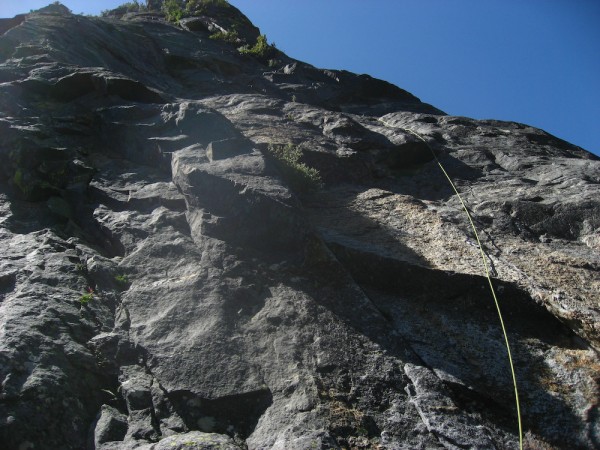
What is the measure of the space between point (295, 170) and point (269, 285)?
148 inches

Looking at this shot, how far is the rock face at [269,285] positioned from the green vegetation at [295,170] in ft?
0.16

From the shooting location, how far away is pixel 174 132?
9797 mm

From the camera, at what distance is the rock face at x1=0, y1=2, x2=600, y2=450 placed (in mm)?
4844

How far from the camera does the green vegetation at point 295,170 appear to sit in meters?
9.69

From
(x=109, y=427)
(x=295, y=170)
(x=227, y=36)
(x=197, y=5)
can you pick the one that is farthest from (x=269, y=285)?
(x=197, y=5)

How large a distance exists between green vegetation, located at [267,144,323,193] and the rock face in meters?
0.05

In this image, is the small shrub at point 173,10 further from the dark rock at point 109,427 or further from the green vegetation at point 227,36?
the dark rock at point 109,427

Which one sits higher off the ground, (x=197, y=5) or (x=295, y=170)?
(x=197, y=5)

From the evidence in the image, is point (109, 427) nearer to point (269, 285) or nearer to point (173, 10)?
point (269, 285)

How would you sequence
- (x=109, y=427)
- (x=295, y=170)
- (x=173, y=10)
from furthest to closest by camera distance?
(x=173, y=10), (x=295, y=170), (x=109, y=427)

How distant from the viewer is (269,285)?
21.4 ft

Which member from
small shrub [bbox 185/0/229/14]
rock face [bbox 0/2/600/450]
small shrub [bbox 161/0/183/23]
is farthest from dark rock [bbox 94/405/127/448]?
small shrub [bbox 185/0/229/14]

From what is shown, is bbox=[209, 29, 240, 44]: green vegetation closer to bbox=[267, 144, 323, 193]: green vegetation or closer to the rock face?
the rock face

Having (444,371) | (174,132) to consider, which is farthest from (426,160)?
(444,371)
